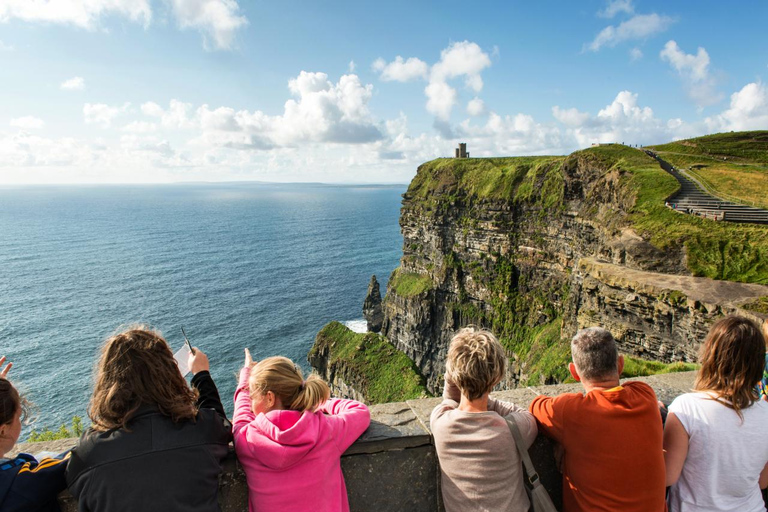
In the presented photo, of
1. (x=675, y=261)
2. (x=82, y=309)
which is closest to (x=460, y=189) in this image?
(x=675, y=261)

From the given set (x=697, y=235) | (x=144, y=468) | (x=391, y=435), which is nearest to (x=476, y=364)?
(x=391, y=435)

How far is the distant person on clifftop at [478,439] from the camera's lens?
392 centimetres

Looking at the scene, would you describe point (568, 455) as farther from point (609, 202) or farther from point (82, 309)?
point (82, 309)

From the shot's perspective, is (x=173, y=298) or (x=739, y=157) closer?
(x=739, y=157)

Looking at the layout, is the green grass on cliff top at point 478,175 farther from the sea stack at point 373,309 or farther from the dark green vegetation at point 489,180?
the sea stack at point 373,309

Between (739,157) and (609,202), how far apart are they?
59.4ft

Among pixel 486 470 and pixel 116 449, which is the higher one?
pixel 116 449

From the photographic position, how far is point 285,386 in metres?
3.87

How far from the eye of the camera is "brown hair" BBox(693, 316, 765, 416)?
13.1 feet

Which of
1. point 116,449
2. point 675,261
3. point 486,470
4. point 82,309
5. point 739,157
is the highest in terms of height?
point 739,157

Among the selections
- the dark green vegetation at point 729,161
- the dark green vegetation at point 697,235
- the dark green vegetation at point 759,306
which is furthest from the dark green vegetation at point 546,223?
the dark green vegetation at point 759,306

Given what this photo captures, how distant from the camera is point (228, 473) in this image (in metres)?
Answer: 4.19

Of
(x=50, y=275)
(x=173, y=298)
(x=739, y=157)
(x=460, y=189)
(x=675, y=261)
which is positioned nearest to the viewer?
(x=675, y=261)

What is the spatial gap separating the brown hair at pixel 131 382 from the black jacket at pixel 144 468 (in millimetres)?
77
